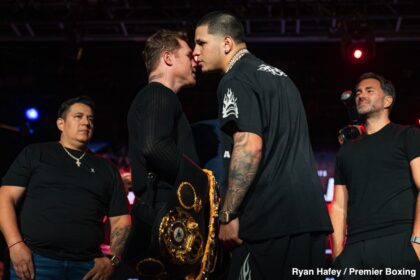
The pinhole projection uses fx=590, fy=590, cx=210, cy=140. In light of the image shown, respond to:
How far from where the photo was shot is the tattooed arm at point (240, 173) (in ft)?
9.61

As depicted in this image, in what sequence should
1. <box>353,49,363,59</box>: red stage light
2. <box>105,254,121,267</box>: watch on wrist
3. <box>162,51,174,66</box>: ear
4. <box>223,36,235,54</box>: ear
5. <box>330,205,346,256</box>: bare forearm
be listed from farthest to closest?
<box>353,49,363,59</box>: red stage light
<box>330,205,346,256</box>: bare forearm
<box>105,254,121,267</box>: watch on wrist
<box>162,51,174,66</box>: ear
<box>223,36,235,54</box>: ear

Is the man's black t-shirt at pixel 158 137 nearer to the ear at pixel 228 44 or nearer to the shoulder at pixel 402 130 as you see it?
the ear at pixel 228 44

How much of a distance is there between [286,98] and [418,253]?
1799 millimetres

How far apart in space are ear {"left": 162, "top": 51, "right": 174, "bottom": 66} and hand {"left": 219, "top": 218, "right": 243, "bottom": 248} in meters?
1.42

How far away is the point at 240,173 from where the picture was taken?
2936 mm

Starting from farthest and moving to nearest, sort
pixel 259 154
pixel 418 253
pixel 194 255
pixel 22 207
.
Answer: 1. pixel 22 207
2. pixel 418 253
3. pixel 194 255
4. pixel 259 154

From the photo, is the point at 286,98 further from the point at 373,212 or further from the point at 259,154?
the point at 373,212

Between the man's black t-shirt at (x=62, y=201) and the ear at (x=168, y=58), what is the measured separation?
1.20m

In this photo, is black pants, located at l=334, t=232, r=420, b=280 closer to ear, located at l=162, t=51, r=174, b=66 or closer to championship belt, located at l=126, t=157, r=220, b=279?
championship belt, located at l=126, t=157, r=220, b=279

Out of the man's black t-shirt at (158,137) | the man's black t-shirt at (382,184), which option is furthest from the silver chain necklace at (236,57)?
the man's black t-shirt at (382,184)

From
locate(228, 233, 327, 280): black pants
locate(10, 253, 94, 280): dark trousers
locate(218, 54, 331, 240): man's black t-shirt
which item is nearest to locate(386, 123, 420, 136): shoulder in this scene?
locate(218, 54, 331, 240): man's black t-shirt

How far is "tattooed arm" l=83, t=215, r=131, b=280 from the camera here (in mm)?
4422

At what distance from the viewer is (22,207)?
4453 millimetres

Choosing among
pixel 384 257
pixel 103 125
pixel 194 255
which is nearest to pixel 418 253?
pixel 384 257
